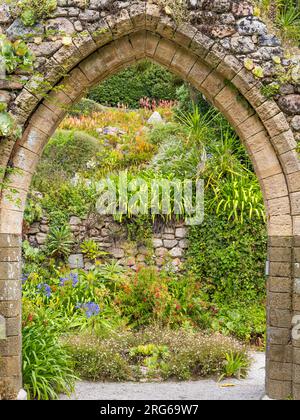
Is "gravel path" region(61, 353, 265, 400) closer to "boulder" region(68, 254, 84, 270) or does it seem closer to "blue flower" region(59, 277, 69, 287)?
"blue flower" region(59, 277, 69, 287)

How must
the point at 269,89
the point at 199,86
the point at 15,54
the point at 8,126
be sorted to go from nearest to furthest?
the point at 8,126 < the point at 15,54 < the point at 269,89 < the point at 199,86

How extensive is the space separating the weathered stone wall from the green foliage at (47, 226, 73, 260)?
0.41ft

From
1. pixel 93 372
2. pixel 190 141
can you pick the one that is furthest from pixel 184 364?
pixel 190 141

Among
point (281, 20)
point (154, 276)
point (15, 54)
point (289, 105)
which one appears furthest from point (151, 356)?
point (281, 20)

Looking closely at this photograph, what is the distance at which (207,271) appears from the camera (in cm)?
988

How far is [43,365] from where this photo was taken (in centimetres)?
628

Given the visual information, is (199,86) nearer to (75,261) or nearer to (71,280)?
(71,280)

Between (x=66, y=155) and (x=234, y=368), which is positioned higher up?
(x=66, y=155)

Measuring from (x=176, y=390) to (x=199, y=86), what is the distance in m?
3.43

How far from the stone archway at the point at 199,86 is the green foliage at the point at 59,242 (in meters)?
4.10

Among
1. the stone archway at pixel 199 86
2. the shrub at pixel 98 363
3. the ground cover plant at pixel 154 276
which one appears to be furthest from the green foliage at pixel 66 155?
the stone archway at pixel 199 86
